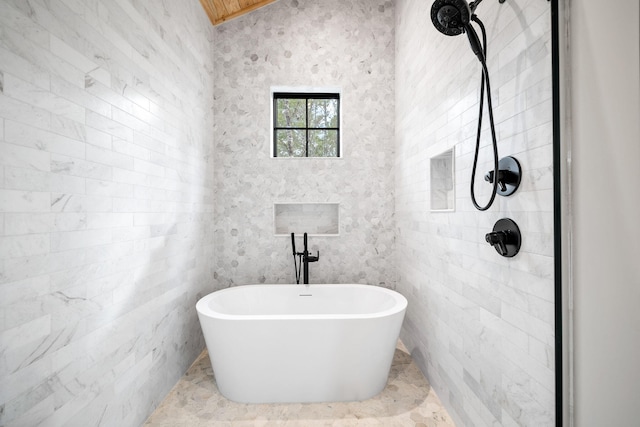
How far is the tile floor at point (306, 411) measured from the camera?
163 centimetres

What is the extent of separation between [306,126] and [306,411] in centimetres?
249

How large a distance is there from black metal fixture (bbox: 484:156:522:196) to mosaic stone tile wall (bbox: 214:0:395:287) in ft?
5.31

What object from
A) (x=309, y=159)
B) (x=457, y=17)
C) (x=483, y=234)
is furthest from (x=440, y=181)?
(x=309, y=159)

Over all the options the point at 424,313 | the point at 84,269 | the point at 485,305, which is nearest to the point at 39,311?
the point at 84,269

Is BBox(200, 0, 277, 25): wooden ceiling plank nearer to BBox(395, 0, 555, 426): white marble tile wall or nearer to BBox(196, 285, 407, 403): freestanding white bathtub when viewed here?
BBox(395, 0, 555, 426): white marble tile wall

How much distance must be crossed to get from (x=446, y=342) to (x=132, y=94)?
2303 mm

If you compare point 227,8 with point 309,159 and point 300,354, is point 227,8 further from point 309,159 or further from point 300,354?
point 300,354

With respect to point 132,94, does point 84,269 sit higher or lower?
lower

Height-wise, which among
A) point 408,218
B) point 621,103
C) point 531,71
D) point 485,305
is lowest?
point 485,305

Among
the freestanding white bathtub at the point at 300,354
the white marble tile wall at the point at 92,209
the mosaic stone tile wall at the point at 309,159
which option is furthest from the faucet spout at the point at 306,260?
the white marble tile wall at the point at 92,209

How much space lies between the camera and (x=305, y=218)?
2.86 metres

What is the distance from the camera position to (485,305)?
1305 mm

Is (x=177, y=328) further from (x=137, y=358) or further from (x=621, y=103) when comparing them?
(x=621, y=103)

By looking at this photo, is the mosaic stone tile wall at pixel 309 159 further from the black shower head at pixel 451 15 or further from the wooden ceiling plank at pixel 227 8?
the black shower head at pixel 451 15
